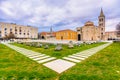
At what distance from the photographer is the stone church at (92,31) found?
47.6 m

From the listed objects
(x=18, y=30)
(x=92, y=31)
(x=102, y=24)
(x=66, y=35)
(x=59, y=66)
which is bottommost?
(x=59, y=66)

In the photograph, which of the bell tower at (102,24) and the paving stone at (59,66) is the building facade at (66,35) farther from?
A: the paving stone at (59,66)

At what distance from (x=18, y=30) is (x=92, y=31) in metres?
46.6

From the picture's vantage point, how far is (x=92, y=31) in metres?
47.4

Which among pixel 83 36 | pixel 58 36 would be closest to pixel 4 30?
pixel 58 36

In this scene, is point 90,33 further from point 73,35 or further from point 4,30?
point 4,30

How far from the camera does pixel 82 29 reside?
49156 millimetres

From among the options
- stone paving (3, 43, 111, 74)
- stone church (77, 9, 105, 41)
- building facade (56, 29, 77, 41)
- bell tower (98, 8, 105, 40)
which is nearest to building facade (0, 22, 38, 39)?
building facade (56, 29, 77, 41)

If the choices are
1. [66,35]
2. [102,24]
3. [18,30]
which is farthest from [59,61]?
[18,30]

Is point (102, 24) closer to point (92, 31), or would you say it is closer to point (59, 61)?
point (92, 31)

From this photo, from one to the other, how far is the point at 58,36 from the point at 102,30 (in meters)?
23.6

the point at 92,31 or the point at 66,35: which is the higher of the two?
the point at 92,31

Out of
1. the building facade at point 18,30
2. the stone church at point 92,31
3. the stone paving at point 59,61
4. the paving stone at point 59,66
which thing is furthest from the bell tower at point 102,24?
the paving stone at point 59,66

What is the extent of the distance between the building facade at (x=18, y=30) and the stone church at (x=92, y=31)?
123 ft
